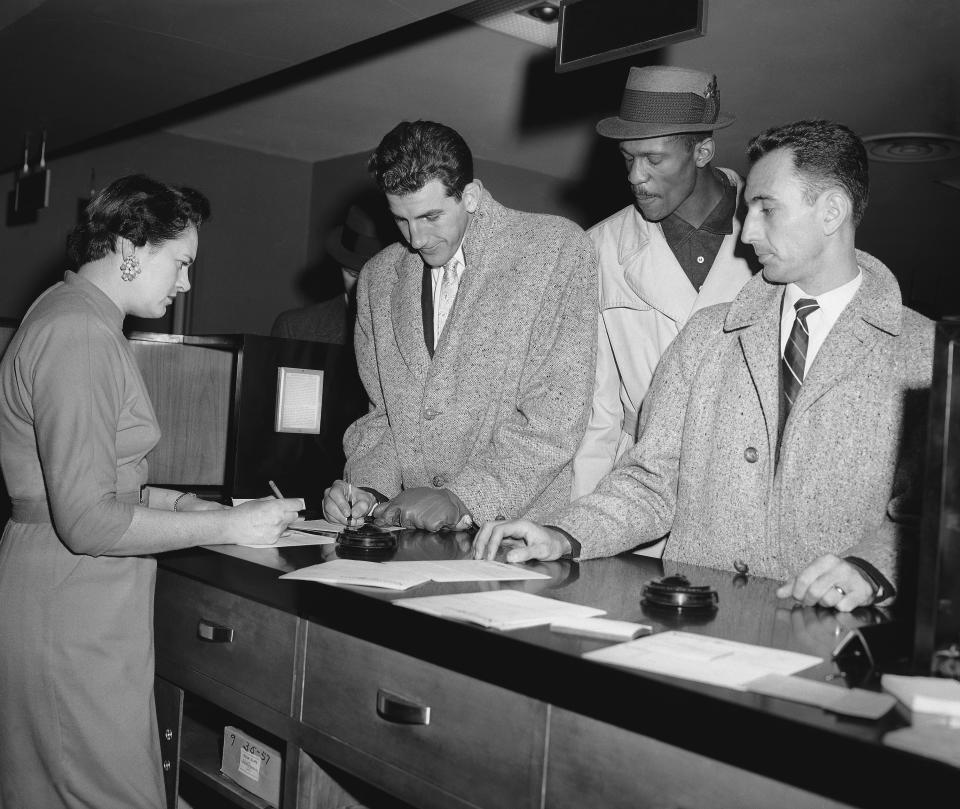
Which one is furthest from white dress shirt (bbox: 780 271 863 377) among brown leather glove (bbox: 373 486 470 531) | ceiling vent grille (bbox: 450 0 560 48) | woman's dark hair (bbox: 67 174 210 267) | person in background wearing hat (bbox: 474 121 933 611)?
ceiling vent grille (bbox: 450 0 560 48)

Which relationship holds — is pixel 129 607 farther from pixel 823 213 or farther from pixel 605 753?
pixel 823 213

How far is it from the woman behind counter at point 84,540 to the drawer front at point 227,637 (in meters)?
0.06

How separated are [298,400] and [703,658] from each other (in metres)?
2.15

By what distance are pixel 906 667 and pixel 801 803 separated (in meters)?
0.25

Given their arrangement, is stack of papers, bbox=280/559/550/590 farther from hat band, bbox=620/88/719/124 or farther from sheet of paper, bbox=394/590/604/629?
hat band, bbox=620/88/719/124

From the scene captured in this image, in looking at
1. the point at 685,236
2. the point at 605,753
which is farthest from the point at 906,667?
the point at 685,236

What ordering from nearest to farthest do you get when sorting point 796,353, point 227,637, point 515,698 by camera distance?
point 515,698
point 227,637
point 796,353

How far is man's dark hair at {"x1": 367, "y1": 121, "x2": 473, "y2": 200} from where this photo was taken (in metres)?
2.40

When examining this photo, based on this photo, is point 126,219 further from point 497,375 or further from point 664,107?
point 664,107

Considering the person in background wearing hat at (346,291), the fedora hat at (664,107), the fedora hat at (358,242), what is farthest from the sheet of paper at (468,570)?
the fedora hat at (358,242)

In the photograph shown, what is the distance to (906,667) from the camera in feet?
3.67

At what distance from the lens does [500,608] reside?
135cm

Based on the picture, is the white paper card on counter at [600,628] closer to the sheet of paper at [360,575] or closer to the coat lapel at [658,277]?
the sheet of paper at [360,575]

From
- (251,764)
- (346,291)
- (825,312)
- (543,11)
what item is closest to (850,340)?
(825,312)
